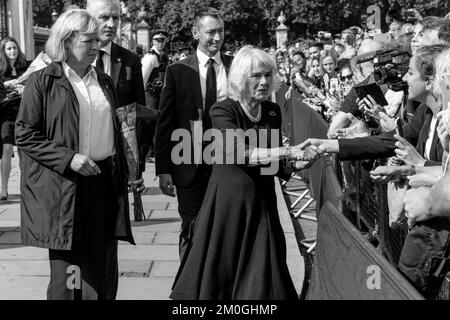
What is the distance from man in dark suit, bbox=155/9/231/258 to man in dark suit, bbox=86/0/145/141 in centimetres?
26

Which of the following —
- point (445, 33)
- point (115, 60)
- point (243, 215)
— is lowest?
point (243, 215)

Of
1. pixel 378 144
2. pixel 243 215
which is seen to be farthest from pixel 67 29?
pixel 378 144

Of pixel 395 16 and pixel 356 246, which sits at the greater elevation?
pixel 395 16

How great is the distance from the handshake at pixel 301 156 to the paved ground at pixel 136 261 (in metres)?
1.62

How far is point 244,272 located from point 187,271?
34 cm

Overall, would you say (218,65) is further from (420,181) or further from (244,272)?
(420,181)

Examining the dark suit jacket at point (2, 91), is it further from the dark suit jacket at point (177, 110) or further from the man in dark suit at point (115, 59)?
the dark suit jacket at point (177, 110)

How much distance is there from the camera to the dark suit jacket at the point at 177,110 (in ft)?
19.7

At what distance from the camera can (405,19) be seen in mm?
11406

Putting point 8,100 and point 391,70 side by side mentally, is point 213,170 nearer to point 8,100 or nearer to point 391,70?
point 391,70

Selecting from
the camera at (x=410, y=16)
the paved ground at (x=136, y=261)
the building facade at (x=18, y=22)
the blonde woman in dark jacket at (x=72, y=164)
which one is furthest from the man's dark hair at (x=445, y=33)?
the building facade at (x=18, y=22)

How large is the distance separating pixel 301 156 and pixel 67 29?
1465 mm

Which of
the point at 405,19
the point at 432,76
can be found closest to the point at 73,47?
the point at 432,76

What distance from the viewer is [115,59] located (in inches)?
244
